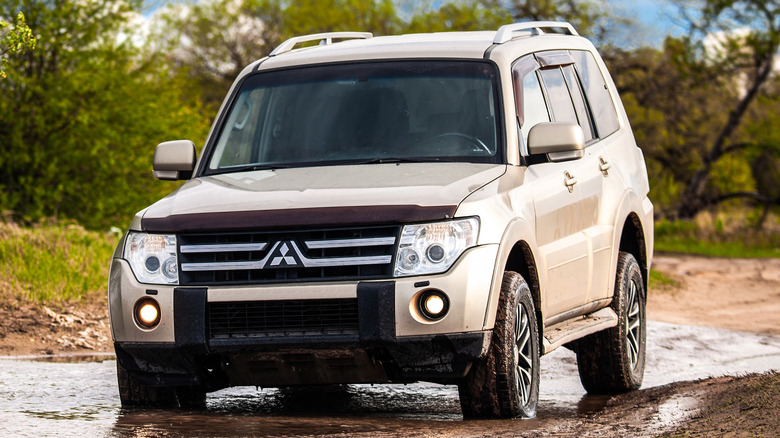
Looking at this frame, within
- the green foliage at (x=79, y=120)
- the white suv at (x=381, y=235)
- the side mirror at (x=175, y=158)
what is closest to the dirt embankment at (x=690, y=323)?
the white suv at (x=381, y=235)

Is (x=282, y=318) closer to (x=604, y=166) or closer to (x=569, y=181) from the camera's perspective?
(x=569, y=181)

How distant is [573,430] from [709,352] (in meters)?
5.28

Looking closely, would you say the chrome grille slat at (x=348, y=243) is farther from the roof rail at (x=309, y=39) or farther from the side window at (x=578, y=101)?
the side window at (x=578, y=101)

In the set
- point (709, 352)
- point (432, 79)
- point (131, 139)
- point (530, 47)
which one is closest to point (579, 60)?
point (530, 47)

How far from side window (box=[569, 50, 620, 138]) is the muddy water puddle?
5.86 feet

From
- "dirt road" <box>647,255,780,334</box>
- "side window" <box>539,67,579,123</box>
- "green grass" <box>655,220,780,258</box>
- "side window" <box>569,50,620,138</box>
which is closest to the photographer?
"side window" <box>539,67,579,123</box>

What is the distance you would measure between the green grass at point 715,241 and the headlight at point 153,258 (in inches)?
778

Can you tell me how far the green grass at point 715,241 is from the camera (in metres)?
25.5

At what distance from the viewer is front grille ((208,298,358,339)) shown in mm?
5996

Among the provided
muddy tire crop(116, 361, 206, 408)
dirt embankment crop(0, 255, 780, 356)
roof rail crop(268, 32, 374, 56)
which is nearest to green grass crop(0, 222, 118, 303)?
dirt embankment crop(0, 255, 780, 356)

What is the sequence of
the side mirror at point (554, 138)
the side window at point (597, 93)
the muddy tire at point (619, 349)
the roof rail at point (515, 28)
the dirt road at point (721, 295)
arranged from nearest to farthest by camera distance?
the side mirror at point (554, 138) → the roof rail at point (515, 28) → the muddy tire at point (619, 349) → the side window at point (597, 93) → the dirt road at point (721, 295)

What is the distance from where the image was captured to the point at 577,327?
7.58 m

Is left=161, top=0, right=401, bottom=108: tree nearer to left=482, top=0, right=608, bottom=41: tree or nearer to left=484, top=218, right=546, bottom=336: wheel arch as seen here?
left=482, top=0, right=608, bottom=41: tree

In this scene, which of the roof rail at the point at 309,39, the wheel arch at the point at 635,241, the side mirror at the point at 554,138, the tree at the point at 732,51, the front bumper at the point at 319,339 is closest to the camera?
the front bumper at the point at 319,339
